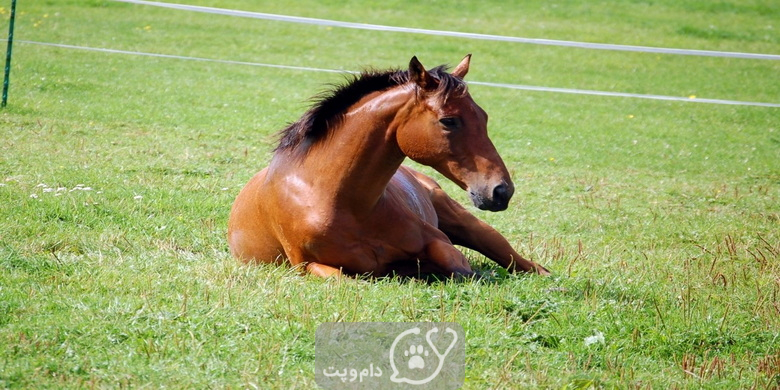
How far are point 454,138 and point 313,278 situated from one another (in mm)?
1280

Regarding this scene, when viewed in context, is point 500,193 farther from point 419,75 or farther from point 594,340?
point 594,340

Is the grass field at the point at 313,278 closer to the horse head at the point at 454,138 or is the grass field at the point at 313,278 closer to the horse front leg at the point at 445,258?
the horse front leg at the point at 445,258

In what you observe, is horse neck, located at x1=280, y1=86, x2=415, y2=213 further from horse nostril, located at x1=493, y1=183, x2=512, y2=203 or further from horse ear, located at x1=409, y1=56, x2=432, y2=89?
horse nostril, located at x1=493, y1=183, x2=512, y2=203

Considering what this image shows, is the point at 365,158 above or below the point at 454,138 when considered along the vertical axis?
below

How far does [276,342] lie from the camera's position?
449cm

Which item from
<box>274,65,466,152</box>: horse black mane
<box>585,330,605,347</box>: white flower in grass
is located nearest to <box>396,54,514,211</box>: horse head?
<box>274,65,466,152</box>: horse black mane

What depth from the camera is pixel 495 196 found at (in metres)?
5.33

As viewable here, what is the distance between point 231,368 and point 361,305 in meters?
1.10

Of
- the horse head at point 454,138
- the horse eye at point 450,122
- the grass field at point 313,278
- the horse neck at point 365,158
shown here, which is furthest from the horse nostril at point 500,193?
the horse neck at point 365,158

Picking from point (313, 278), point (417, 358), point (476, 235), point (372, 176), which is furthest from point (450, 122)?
point (417, 358)

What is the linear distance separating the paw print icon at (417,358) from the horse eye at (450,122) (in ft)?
4.58

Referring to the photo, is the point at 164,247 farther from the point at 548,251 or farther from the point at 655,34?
the point at 655,34

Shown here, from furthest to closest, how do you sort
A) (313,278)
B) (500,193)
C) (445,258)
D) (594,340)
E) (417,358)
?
(445,258)
(313,278)
(500,193)
(594,340)
(417,358)

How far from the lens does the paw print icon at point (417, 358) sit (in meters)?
4.24
